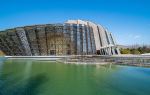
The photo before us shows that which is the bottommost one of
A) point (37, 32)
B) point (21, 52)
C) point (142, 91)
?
point (142, 91)

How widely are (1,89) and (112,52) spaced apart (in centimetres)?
6778

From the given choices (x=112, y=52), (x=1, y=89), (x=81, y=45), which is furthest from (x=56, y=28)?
(x=1, y=89)

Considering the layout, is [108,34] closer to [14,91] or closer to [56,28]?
[56,28]

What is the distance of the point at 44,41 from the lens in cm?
7012

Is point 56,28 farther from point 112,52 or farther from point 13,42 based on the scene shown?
point 112,52

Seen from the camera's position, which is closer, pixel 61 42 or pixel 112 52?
pixel 61 42

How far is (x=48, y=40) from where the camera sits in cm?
7025

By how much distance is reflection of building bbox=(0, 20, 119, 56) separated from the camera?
223 ft

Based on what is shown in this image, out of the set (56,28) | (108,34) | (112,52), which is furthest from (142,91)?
(108,34)

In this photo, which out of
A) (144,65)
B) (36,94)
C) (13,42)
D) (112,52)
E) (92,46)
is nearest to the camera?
(36,94)

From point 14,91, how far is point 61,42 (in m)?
54.8

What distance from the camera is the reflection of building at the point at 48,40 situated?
68.0 meters

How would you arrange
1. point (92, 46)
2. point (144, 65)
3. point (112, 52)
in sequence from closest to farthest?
point (144, 65), point (92, 46), point (112, 52)

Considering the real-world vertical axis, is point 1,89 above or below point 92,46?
below
